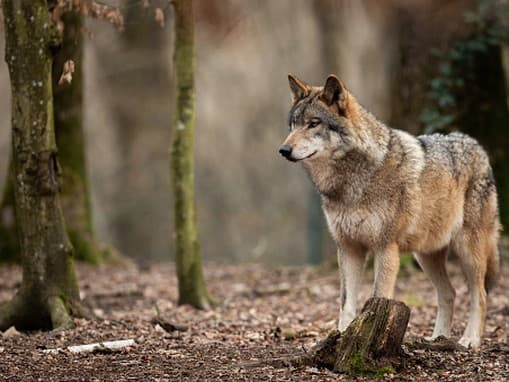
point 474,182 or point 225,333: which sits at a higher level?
point 474,182

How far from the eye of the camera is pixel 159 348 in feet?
18.9

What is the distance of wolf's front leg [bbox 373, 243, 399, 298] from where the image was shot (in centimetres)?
590

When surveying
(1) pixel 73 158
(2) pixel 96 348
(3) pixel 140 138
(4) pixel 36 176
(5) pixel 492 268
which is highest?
(3) pixel 140 138

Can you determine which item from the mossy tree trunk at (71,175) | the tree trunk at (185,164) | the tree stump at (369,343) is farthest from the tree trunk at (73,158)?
the tree stump at (369,343)

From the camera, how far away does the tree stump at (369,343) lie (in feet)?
15.8

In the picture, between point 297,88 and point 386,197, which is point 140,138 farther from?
point 386,197

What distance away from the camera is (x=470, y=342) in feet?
20.8

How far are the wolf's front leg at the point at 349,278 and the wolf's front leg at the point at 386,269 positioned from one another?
0.69 ft

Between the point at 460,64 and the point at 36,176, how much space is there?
24.2ft

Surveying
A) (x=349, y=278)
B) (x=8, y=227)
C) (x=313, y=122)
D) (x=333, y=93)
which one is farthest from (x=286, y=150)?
(x=8, y=227)

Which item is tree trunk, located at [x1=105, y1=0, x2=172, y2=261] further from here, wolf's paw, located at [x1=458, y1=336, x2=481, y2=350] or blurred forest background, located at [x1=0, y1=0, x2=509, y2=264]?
wolf's paw, located at [x1=458, y1=336, x2=481, y2=350]

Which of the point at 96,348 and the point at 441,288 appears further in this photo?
the point at 441,288

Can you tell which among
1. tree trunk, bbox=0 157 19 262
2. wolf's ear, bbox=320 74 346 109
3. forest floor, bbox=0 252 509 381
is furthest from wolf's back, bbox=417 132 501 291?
tree trunk, bbox=0 157 19 262

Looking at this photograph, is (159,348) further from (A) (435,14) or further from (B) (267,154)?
(B) (267,154)
